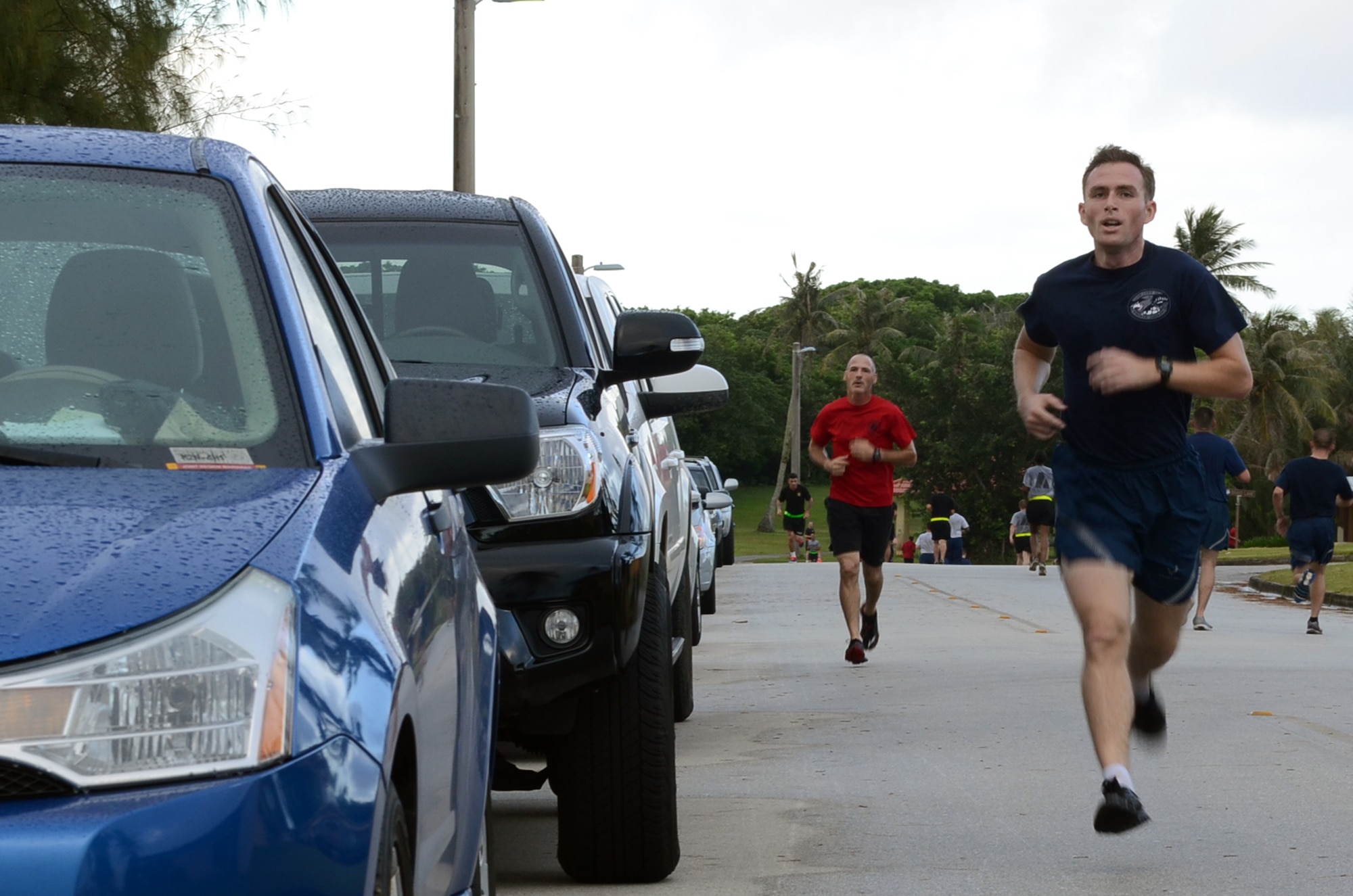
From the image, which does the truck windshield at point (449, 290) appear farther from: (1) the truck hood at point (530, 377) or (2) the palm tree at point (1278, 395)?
(2) the palm tree at point (1278, 395)

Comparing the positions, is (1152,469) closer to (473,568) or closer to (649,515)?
(649,515)

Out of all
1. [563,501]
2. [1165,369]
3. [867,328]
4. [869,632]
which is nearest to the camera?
[563,501]

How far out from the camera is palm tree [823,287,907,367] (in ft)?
314

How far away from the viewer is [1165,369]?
19.5ft

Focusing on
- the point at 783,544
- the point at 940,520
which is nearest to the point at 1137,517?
the point at 940,520

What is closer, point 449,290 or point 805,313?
point 449,290

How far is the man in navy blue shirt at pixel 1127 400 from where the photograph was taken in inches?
233

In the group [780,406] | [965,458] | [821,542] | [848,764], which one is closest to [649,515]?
[848,764]

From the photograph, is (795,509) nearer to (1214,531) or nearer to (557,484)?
(1214,531)

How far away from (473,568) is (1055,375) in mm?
68152

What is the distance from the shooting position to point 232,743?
2168mm

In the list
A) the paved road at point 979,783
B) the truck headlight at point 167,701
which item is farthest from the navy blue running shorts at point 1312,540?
the truck headlight at point 167,701

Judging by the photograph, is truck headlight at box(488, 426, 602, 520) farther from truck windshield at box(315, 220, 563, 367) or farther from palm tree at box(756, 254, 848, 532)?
palm tree at box(756, 254, 848, 532)

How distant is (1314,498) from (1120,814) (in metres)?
13.2
